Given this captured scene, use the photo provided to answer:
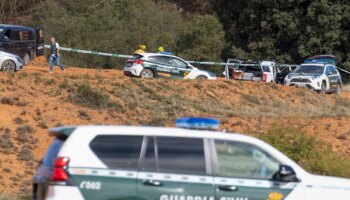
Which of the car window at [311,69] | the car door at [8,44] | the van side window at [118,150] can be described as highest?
the van side window at [118,150]

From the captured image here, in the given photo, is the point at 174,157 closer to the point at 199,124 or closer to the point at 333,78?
the point at 199,124

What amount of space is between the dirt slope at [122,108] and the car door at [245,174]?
38.0ft

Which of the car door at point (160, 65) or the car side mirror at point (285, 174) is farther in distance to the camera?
the car door at point (160, 65)

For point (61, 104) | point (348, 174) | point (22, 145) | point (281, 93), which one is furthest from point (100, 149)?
point (281, 93)

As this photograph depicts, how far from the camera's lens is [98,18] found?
49.1 meters

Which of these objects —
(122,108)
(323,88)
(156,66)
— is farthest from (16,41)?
(323,88)

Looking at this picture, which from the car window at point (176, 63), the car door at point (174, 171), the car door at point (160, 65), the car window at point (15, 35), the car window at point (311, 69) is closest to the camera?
the car door at point (174, 171)

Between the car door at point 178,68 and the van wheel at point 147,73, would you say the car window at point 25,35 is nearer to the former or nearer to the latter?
the van wheel at point 147,73

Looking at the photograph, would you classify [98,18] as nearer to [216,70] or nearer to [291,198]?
[216,70]

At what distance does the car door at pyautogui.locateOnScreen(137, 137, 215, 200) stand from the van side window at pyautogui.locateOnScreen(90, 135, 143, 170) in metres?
0.10

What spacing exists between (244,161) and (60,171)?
2.05 meters

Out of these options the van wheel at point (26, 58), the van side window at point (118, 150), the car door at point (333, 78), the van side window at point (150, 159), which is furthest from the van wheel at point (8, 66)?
the van side window at point (150, 159)

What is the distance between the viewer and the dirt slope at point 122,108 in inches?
928

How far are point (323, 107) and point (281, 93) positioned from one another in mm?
1901
